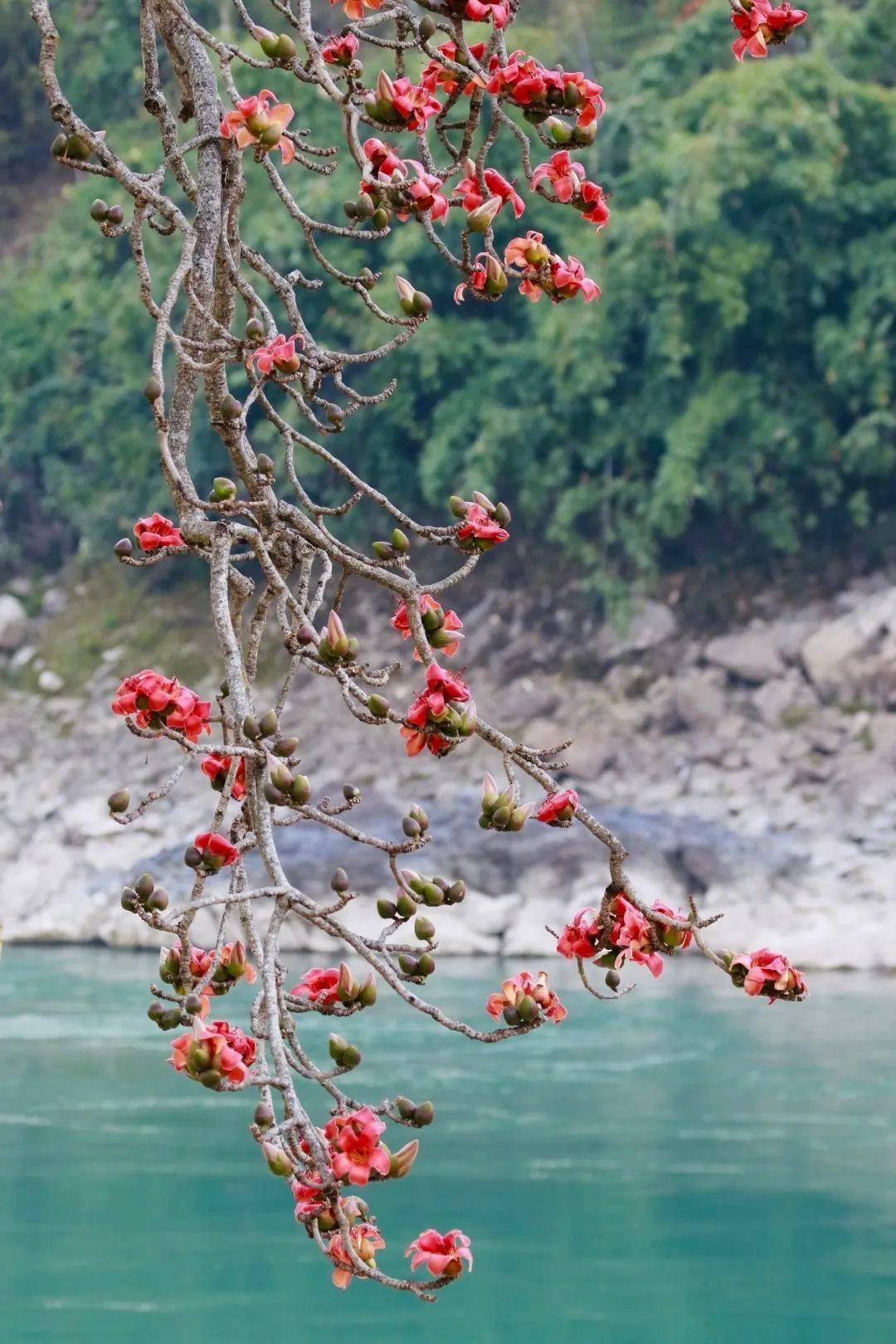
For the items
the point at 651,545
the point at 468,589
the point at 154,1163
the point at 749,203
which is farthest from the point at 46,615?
the point at 154,1163

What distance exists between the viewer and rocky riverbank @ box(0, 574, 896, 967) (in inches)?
522

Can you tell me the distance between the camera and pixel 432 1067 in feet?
33.4

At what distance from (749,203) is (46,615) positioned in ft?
25.7

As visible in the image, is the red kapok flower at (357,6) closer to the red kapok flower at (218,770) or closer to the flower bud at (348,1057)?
the red kapok flower at (218,770)

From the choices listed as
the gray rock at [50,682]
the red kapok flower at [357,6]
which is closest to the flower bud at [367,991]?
the red kapok flower at [357,6]

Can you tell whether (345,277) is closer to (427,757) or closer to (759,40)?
(759,40)

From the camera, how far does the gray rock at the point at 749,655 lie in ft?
50.7

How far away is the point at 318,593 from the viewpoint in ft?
5.51

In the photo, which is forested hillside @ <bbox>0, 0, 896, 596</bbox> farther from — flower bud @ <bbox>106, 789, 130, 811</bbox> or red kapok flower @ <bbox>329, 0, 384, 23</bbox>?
flower bud @ <bbox>106, 789, 130, 811</bbox>

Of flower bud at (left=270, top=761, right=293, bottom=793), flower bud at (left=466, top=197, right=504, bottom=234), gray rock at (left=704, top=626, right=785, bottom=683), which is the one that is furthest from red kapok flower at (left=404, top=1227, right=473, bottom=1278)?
gray rock at (left=704, top=626, right=785, bottom=683)

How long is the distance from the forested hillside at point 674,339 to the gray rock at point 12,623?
1254mm

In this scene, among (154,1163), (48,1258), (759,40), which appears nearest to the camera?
(759,40)

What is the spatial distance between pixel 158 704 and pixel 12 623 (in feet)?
58.8

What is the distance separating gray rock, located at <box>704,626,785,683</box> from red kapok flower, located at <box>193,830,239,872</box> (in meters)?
14.1
